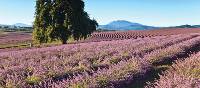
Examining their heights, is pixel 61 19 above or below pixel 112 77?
above

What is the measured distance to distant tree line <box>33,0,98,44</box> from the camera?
48156 millimetres

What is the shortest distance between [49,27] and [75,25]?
2991mm

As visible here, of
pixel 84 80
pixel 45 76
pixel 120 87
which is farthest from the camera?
pixel 45 76

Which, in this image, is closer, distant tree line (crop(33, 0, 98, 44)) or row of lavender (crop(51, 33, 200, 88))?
row of lavender (crop(51, 33, 200, 88))

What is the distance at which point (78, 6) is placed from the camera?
Result: 48938 millimetres

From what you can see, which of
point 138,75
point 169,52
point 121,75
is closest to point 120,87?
point 121,75

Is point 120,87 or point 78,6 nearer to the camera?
point 120,87

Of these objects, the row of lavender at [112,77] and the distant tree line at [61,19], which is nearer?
the row of lavender at [112,77]

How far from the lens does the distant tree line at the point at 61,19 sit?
158ft

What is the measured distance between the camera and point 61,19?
49.0 metres

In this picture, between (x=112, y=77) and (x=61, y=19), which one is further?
(x=61, y=19)

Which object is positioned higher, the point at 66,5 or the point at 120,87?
the point at 66,5

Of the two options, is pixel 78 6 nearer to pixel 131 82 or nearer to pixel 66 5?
pixel 66 5

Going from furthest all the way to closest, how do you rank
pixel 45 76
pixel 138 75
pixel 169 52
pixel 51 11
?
pixel 51 11
pixel 169 52
pixel 138 75
pixel 45 76
